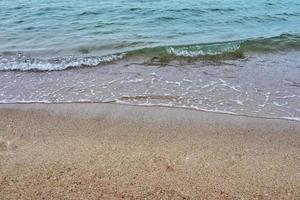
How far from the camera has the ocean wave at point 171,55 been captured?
7848 mm

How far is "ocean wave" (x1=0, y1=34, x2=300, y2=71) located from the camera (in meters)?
7.85

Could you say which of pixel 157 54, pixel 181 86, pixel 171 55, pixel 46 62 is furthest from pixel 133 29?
pixel 181 86

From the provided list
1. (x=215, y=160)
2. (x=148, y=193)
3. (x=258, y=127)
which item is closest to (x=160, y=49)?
(x=258, y=127)

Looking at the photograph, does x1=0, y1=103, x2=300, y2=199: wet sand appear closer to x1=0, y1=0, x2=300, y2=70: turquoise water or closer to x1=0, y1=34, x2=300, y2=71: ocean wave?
x1=0, y1=34, x2=300, y2=71: ocean wave

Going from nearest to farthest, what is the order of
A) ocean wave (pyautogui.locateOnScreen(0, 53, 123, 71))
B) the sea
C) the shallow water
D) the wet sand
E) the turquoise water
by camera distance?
1. the wet sand
2. the shallow water
3. the sea
4. ocean wave (pyautogui.locateOnScreen(0, 53, 123, 71))
5. the turquoise water

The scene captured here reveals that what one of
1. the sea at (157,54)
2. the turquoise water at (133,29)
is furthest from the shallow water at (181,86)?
the turquoise water at (133,29)

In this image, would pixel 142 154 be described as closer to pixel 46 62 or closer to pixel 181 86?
pixel 181 86

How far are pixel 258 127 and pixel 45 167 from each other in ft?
9.43

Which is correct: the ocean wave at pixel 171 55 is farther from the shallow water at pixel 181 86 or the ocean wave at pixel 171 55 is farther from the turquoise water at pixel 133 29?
the shallow water at pixel 181 86

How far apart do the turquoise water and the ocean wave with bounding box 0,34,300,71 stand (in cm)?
2

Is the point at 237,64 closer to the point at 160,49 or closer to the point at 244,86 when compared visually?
the point at 244,86

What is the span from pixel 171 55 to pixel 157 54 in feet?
1.14

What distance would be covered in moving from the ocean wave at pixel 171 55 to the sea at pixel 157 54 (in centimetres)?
2

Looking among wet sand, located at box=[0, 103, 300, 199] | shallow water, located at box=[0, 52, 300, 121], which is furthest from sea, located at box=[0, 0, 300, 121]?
wet sand, located at box=[0, 103, 300, 199]
